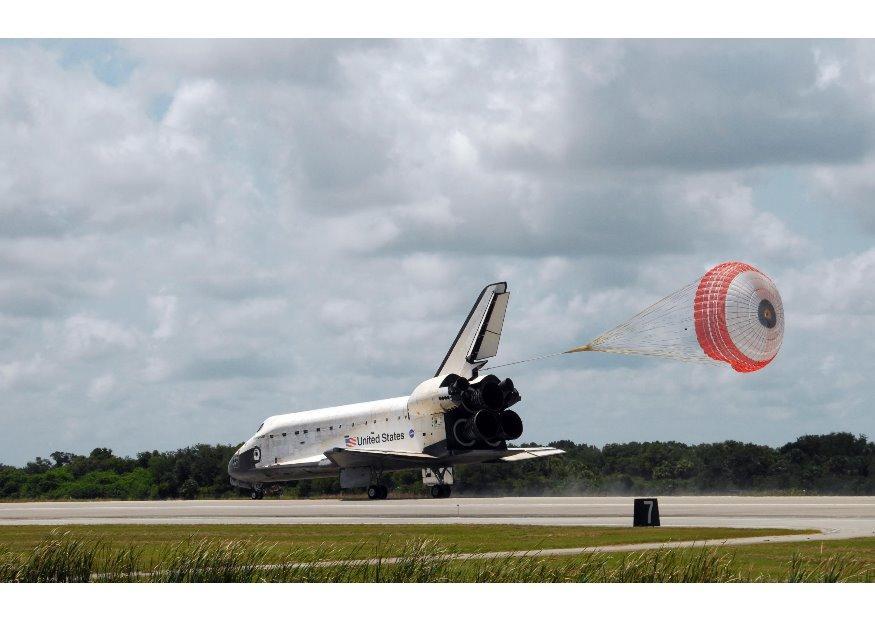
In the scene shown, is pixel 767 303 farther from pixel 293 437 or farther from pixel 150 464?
pixel 150 464

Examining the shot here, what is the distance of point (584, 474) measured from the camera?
237ft

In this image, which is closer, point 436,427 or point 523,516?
point 523,516

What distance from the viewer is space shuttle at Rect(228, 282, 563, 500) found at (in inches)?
1775

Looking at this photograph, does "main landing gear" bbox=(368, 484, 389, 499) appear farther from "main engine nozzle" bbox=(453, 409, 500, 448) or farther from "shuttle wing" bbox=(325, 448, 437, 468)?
"main engine nozzle" bbox=(453, 409, 500, 448)

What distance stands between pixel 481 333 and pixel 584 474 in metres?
28.9

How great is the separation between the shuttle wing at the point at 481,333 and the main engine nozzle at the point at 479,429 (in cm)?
162

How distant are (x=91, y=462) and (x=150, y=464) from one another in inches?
352

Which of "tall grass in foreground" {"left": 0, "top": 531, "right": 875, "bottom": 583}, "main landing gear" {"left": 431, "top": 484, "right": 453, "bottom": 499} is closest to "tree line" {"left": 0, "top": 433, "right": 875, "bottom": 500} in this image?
"main landing gear" {"left": 431, "top": 484, "right": 453, "bottom": 499}

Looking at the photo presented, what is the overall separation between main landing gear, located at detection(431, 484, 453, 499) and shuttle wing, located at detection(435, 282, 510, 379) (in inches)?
245

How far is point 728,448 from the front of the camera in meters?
75.8

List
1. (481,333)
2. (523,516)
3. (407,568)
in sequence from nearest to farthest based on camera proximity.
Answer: (407,568)
(523,516)
(481,333)

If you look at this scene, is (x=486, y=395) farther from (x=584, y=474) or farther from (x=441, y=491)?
(x=584, y=474)

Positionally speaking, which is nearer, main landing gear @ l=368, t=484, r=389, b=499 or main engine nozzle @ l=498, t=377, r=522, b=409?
main engine nozzle @ l=498, t=377, r=522, b=409

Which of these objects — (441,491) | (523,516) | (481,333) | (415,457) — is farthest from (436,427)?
(523,516)
